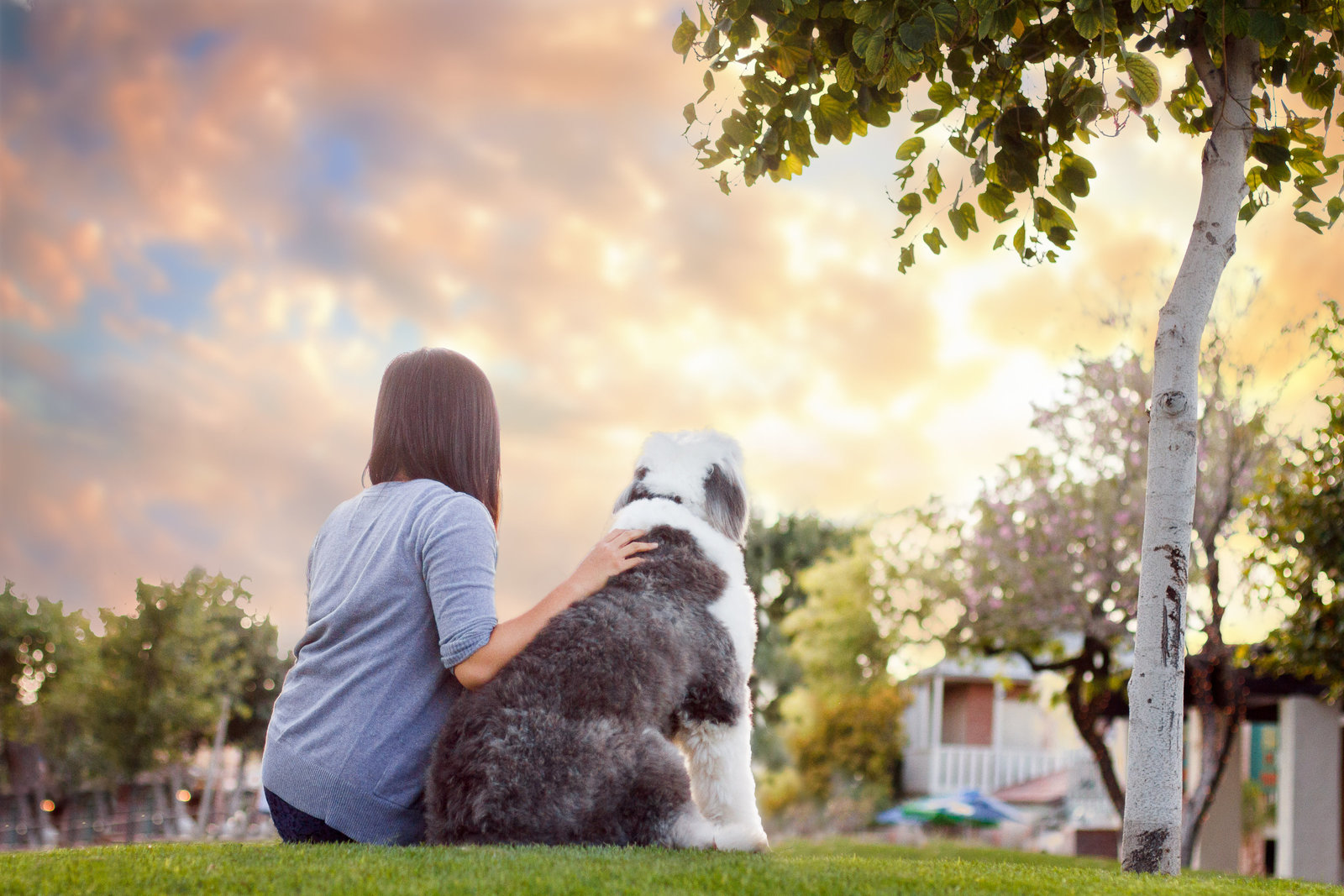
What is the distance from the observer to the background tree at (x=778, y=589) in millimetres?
34219

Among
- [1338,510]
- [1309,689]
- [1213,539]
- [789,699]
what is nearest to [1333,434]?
[1338,510]

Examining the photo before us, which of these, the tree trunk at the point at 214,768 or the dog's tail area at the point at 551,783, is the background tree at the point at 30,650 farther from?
the dog's tail area at the point at 551,783

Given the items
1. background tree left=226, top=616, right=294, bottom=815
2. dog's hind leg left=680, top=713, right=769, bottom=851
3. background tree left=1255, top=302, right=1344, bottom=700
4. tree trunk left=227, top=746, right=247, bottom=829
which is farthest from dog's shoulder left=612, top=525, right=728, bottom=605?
tree trunk left=227, top=746, right=247, bottom=829

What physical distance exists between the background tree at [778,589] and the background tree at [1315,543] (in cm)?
2418

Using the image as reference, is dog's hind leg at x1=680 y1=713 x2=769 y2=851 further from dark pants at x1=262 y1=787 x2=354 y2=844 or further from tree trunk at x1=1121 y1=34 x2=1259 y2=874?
tree trunk at x1=1121 y1=34 x2=1259 y2=874

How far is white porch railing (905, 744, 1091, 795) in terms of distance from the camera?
101ft

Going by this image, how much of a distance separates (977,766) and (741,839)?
30474 millimetres

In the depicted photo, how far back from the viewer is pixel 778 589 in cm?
3628

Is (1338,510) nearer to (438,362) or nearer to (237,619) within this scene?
(438,362)

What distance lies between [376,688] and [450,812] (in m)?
0.55

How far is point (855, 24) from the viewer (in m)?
4.98

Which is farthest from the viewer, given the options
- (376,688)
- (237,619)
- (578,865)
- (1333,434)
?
(237,619)

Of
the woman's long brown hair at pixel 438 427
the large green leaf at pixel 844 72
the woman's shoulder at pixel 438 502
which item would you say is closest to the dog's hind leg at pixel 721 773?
the woman's shoulder at pixel 438 502

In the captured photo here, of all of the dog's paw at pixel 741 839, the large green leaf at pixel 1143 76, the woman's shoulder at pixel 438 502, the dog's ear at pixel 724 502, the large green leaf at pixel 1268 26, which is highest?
the large green leaf at pixel 1268 26
